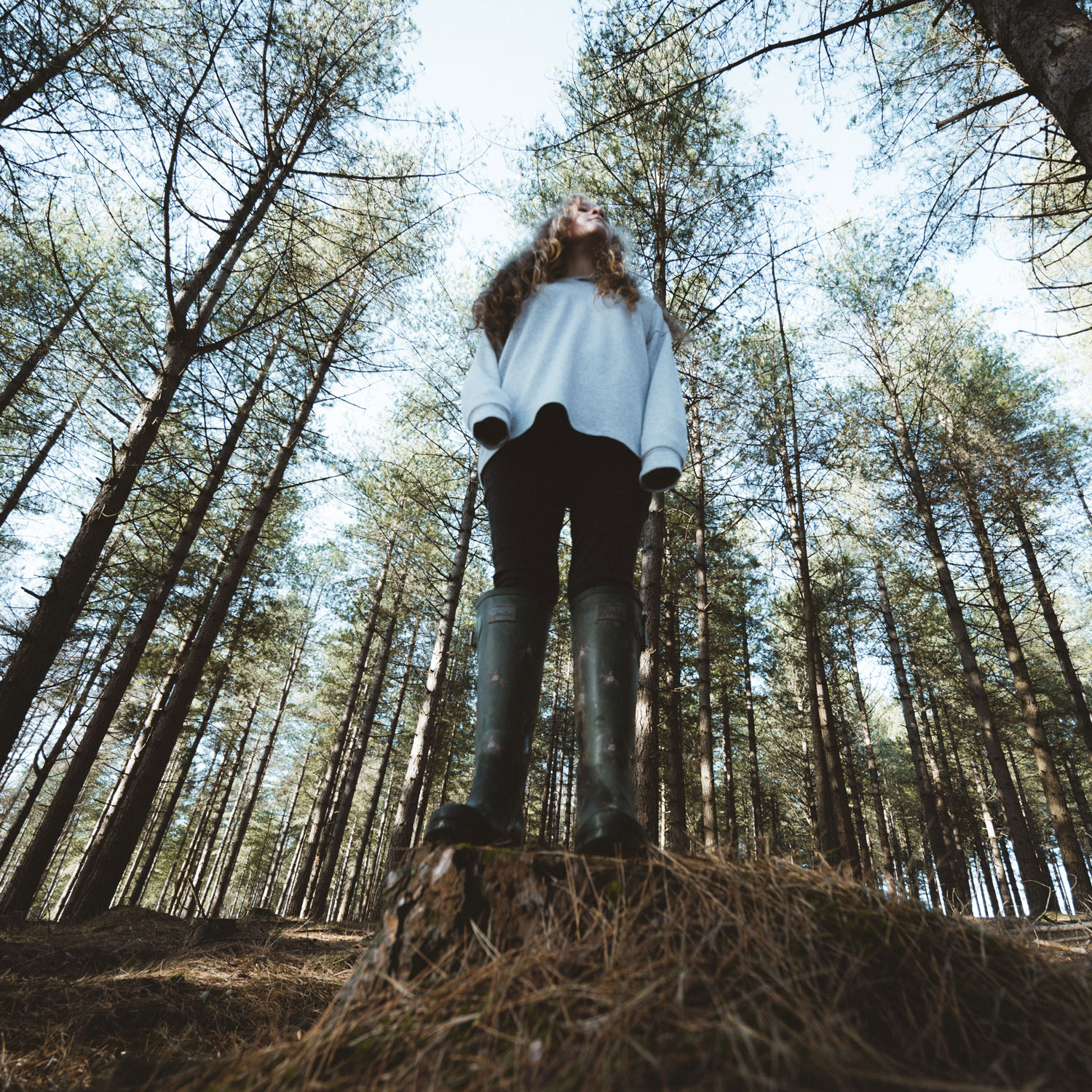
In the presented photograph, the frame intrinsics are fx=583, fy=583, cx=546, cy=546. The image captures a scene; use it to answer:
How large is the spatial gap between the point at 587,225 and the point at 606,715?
183cm

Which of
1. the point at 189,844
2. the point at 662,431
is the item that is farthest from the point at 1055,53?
the point at 189,844

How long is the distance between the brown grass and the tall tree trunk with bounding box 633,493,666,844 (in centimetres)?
356

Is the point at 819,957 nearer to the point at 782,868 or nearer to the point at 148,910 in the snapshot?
the point at 782,868

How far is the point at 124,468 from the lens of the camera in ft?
14.7

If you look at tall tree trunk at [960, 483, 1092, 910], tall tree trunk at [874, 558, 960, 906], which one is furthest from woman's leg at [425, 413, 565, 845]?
tall tree trunk at [874, 558, 960, 906]

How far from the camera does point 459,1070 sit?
2.42 ft

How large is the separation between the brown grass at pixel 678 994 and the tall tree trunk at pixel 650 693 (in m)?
3.56

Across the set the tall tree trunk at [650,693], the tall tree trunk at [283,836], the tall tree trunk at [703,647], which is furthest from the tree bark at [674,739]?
the tall tree trunk at [283,836]

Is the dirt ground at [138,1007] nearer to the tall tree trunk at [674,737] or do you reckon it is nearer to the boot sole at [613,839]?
the boot sole at [613,839]

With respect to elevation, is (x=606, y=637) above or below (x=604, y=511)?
below

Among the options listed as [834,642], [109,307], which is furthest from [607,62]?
[834,642]

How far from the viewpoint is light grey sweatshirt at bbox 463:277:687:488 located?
70.7 inches

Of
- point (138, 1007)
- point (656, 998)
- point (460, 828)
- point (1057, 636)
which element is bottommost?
point (138, 1007)

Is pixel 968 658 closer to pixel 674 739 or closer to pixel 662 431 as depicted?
pixel 674 739
